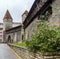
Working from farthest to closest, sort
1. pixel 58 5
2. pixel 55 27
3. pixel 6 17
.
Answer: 1. pixel 6 17
2. pixel 58 5
3. pixel 55 27

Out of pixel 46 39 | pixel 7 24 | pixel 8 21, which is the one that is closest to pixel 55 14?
pixel 46 39

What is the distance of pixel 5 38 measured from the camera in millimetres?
86625

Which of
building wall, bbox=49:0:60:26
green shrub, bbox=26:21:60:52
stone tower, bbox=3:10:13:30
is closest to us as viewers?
green shrub, bbox=26:21:60:52

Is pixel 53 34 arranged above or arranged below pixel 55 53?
above

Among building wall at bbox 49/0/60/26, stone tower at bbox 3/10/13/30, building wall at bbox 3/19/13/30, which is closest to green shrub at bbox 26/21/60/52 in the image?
building wall at bbox 49/0/60/26

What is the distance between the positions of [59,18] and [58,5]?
63 centimetres

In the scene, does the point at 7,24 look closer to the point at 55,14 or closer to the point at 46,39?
the point at 55,14

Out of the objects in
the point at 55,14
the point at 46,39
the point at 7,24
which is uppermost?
the point at 7,24

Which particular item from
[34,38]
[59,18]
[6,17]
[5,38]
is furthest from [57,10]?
[6,17]

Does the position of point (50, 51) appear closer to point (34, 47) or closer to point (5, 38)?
point (34, 47)

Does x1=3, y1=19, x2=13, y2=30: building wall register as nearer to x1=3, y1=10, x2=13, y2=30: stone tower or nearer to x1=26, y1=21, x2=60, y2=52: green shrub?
x1=3, y1=10, x2=13, y2=30: stone tower

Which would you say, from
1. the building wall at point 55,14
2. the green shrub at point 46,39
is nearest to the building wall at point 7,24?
the building wall at point 55,14

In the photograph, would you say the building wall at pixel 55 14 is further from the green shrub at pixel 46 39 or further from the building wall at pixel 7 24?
the building wall at pixel 7 24

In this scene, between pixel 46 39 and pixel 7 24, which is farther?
pixel 7 24
